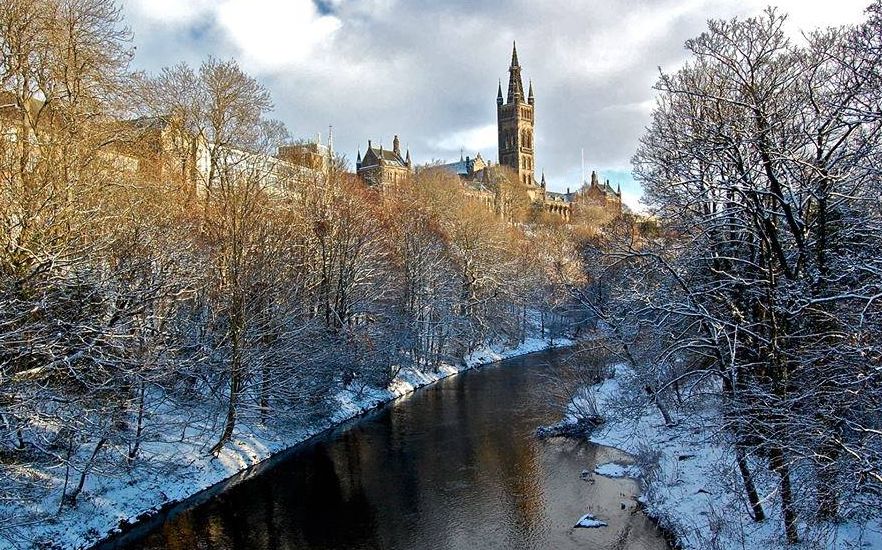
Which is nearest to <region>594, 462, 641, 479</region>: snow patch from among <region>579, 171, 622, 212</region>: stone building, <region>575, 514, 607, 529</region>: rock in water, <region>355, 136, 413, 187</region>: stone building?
<region>575, 514, 607, 529</region>: rock in water

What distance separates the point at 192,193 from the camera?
32.3 metres

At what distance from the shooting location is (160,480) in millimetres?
19234

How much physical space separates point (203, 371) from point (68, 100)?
9393 mm

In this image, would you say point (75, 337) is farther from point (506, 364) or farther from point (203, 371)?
point (506, 364)

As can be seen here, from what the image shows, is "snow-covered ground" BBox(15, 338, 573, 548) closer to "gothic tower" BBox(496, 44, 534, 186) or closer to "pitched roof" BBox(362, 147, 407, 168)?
"pitched roof" BBox(362, 147, 407, 168)

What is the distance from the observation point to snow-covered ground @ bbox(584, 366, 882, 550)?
41.1ft

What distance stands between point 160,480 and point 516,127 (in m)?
113

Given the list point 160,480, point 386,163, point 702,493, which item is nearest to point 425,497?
point 702,493

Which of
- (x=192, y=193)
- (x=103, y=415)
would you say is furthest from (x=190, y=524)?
(x=192, y=193)

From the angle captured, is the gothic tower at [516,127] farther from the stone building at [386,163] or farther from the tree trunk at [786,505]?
the tree trunk at [786,505]

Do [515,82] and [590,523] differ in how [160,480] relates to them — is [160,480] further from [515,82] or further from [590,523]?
[515,82]

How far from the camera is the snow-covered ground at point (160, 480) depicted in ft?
51.2

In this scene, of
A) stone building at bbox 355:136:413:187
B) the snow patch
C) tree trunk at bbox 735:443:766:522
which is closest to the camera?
tree trunk at bbox 735:443:766:522

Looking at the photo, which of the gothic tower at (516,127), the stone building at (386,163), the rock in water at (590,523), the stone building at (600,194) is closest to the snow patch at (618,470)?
the rock in water at (590,523)
